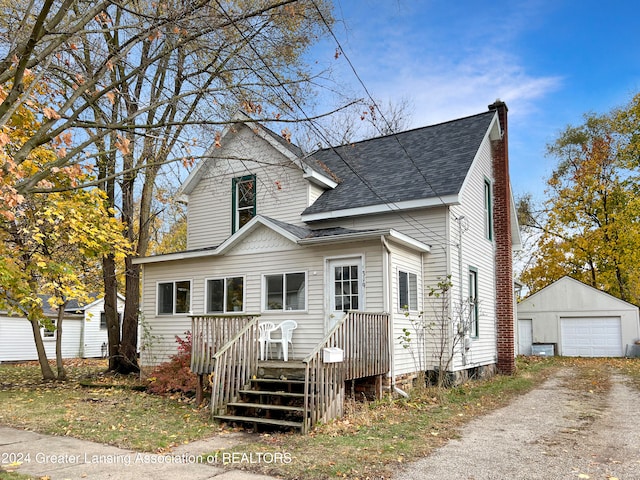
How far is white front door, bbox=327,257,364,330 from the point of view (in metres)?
11.3

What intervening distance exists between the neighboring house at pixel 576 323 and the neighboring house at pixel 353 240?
1061 cm

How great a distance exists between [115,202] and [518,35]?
12538 mm

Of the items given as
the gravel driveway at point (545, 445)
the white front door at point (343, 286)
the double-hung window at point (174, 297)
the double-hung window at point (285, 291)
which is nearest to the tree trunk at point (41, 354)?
the double-hung window at point (174, 297)

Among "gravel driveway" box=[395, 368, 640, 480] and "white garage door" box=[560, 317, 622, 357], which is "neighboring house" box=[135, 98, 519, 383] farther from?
"white garage door" box=[560, 317, 622, 357]

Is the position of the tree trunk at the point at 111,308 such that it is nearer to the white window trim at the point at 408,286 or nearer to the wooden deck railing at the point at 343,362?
the white window trim at the point at 408,286

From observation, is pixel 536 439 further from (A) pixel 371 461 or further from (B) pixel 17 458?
(B) pixel 17 458

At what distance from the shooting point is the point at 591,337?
24.6m

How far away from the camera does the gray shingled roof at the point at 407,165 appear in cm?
1285

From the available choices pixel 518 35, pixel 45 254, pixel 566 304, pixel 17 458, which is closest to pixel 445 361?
pixel 518 35

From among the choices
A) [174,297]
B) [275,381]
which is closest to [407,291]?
[275,381]

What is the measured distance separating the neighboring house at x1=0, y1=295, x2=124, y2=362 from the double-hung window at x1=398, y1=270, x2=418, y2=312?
67.4 ft

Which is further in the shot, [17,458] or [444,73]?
[444,73]

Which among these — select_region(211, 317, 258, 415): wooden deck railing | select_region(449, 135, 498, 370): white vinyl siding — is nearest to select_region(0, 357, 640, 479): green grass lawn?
select_region(211, 317, 258, 415): wooden deck railing

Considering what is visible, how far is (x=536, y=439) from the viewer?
759 cm
